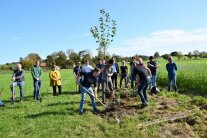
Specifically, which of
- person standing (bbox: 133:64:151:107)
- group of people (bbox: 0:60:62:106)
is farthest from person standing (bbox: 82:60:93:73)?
group of people (bbox: 0:60:62:106)

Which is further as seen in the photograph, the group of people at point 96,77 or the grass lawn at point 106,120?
the group of people at point 96,77

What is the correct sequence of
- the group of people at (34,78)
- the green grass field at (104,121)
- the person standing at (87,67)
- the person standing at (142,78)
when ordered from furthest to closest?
1. the group of people at (34,78)
2. the person standing at (87,67)
3. the person standing at (142,78)
4. the green grass field at (104,121)

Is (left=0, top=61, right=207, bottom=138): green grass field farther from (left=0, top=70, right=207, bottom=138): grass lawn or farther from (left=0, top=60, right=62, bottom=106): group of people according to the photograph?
(left=0, top=60, right=62, bottom=106): group of people

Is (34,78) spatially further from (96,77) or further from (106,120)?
(106,120)

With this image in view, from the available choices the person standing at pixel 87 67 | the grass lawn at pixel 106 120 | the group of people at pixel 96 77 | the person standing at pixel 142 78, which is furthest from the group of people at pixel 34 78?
the person standing at pixel 142 78

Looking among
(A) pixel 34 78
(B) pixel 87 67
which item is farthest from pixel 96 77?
(A) pixel 34 78

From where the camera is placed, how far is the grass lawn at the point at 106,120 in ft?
34.2

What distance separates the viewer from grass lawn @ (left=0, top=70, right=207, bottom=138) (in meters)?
10.4

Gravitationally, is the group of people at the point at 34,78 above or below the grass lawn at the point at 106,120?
above

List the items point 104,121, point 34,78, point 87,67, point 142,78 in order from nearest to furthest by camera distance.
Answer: point 104,121, point 142,78, point 87,67, point 34,78

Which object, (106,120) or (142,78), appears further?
(142,78)

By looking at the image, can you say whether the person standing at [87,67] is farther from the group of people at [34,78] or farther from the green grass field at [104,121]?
the group of people at [34,78]

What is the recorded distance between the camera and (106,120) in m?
11.7

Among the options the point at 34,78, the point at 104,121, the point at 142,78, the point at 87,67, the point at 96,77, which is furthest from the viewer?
the point at 34,78
